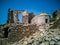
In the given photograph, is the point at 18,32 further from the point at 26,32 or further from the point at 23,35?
the point at 26,32

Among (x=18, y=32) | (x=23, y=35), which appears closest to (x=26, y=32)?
(x=23, y=35)

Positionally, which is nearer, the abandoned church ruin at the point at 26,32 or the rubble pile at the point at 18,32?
the abandoned church ruin at the point at 26,32

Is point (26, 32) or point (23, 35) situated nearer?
point (23, 35)

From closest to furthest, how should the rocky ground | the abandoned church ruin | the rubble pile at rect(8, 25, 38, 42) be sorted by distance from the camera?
1. the abandoned church ruin
2. the rocky ground
3. the rubble pile at rect(8, 25, 38, 42)

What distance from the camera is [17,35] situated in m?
13.5

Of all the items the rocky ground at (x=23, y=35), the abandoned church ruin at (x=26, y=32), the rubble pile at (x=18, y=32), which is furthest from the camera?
the rubble pile at (x=18, y=32)

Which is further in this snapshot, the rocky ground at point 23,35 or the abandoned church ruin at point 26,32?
the rocky ground at point 23,35

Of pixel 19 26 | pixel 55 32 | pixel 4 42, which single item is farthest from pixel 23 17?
pixel 55 32

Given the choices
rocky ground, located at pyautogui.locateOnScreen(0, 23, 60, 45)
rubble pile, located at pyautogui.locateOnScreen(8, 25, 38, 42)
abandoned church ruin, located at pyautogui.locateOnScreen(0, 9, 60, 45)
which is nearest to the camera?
abandoned church ruin, located at pyautogui.locateOnScreen(0, 9, 60, 45)

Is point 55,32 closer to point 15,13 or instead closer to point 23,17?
point 23,17

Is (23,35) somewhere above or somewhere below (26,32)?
below

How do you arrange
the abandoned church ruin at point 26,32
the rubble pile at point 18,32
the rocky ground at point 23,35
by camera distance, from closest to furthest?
the abandoned church ruin at point 26,32, the rocky ground at point 23,35, the rubble pile at point 18,32

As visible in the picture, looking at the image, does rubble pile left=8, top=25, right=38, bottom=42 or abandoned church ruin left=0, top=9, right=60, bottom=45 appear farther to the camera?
rubble pile left=8, top=25, right=38, bottom=42

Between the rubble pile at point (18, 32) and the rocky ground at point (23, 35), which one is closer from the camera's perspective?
the rocky ground at point (23, 35)
